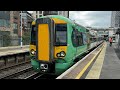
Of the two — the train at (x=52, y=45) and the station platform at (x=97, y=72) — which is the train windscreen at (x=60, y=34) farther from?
the station platform at (x=97, y=72)

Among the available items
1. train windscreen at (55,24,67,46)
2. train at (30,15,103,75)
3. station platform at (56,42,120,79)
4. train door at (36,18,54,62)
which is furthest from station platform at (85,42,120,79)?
train door at (36,18,54,62)

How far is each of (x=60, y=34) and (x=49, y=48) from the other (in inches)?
40.9

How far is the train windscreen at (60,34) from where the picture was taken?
11.7 metres

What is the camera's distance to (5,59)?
837 inches

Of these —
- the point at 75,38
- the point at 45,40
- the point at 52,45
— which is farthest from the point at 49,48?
the point at 75,38

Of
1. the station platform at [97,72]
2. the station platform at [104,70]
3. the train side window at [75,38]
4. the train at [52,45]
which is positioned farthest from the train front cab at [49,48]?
the station platform at [104,70]

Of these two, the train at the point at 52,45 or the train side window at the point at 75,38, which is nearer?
the train at the point at 52,45

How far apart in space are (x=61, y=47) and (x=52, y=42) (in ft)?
1.77

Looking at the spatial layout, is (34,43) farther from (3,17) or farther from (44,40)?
(3,17)
